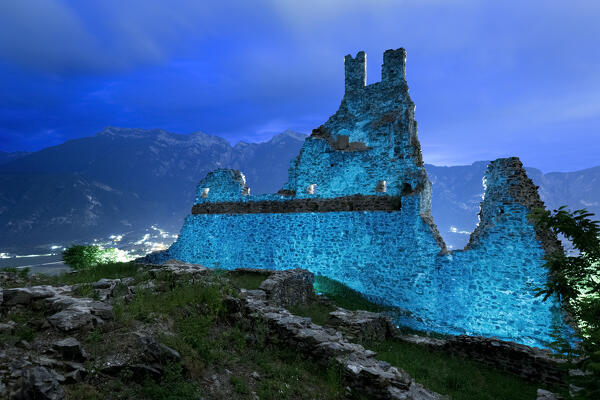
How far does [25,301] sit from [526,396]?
10.3m

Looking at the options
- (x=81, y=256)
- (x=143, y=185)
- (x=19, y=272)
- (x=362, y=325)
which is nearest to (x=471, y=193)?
(x=362, y=325)

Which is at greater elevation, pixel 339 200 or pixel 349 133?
pixel 349 133

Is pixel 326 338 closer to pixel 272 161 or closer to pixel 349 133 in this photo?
pixel 349 133

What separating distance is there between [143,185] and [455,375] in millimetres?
176331

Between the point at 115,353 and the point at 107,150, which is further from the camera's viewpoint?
the point at 107,150

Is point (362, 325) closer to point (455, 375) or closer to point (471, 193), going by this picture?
point (455, 375)

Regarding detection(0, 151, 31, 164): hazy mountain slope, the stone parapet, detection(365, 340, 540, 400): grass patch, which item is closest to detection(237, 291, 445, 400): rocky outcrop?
detection(365, 340, 540, 400): grass patch

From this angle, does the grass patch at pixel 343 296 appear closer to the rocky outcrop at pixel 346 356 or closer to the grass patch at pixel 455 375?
the grass patch at pixel 455 375

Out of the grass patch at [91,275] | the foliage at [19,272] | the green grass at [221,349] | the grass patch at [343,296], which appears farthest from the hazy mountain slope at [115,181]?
the green grass at [221,349]

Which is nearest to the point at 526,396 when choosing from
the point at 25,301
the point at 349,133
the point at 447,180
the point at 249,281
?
the point at 249,281

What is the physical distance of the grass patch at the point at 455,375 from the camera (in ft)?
20.0

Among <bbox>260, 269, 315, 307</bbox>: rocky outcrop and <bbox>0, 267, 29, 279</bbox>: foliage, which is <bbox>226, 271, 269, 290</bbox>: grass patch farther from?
<bbox>0, 267, 29, 279</bbox>: foliage

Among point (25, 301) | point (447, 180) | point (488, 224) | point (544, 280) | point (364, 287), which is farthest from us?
point (447, 180)

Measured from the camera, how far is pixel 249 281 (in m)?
12.1
